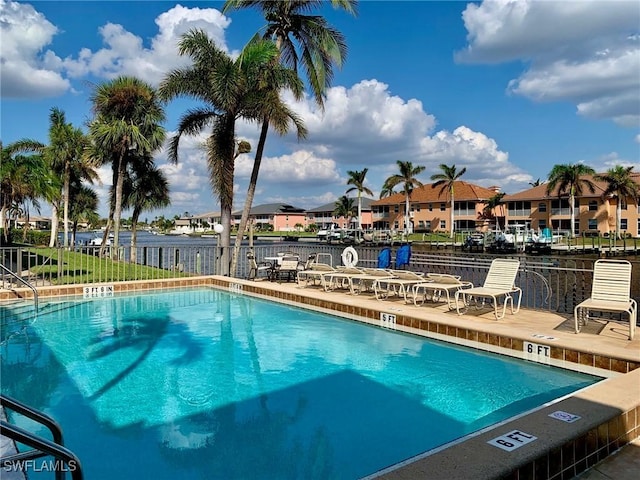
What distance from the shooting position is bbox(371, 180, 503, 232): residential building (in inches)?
2490

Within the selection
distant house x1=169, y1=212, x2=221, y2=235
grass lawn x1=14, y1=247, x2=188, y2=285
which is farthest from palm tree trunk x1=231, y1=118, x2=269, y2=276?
distant house x1=169, y1=212, x2=221, y2=235

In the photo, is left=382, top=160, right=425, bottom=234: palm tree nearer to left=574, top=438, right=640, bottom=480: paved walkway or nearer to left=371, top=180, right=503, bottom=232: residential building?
left=371, top=180, right=503, bottom=232: residential building

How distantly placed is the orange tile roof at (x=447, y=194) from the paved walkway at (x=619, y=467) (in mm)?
60509

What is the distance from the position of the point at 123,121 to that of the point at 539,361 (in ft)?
72.4

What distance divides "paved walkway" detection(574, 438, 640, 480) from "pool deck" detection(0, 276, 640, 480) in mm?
46

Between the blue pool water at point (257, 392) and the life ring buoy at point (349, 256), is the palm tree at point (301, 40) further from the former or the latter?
the blue pool water at point (257, 392)

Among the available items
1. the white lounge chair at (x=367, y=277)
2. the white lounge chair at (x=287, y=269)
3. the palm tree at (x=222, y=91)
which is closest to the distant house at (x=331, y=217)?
Answer: the palm tree at (x=222, y=91)

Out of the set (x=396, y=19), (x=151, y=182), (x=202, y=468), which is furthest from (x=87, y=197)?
(x=202, y=468)

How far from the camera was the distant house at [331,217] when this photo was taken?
85.4 m

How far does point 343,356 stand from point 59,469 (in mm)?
5097

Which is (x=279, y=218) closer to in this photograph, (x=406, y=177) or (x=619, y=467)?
(x=406, y=177)

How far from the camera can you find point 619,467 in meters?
3.27

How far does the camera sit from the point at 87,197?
130 ft

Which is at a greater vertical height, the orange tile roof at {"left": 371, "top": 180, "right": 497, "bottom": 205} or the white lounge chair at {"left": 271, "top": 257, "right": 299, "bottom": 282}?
the orange tile roof at {"left": 371, "top": 180, "right": 497, "bottom": 205}
